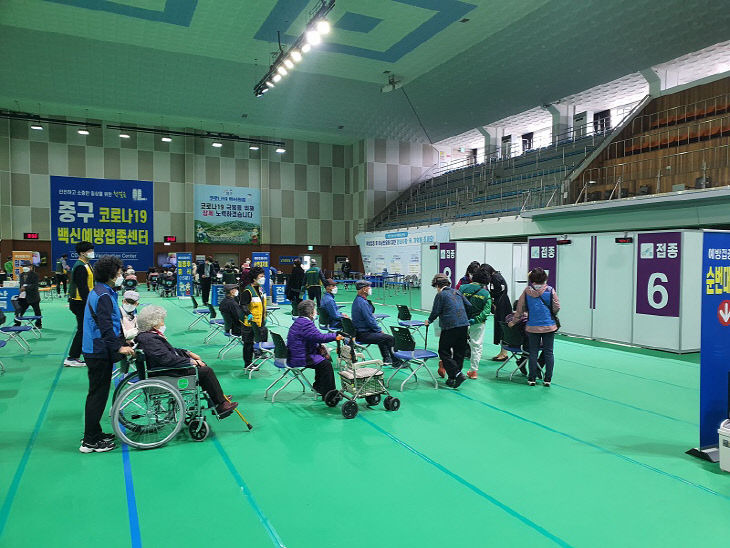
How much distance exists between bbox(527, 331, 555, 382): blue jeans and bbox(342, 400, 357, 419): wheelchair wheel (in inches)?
97.7

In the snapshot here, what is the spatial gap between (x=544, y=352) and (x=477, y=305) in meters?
1.01

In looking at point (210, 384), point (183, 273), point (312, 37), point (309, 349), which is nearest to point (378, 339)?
point (309, 349)

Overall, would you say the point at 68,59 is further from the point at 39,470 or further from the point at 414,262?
the point at 39,470

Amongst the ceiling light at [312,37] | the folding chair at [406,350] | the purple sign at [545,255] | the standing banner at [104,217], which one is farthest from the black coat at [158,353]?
the standing banner at [104,217]

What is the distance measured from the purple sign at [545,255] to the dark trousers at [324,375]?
20.9ft

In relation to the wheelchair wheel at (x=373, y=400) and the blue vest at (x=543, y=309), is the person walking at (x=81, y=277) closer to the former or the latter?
the wheelchair wheel at (x=373, y=400)

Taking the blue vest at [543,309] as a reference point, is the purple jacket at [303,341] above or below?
below

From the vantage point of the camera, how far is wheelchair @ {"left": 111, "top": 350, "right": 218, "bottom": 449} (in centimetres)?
367

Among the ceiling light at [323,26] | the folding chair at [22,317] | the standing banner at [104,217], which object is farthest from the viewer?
the standing banner at [104,217]

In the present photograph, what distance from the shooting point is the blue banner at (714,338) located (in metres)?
3.61

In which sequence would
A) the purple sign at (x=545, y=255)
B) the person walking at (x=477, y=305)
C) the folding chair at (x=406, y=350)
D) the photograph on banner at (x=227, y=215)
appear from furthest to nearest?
1. the photograph on banner at (x=227, y=215)
2. the purple sign at (x=545, y=255)
3. the person walking at (x=477, y=305)
4. the folding chair at (x=406, y=350)

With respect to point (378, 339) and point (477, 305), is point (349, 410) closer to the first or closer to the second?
point (378, 339)

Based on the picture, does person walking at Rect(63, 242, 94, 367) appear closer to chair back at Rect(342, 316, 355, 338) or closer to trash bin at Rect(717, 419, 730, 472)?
chair back at Rect(342, 316, 355, 338)

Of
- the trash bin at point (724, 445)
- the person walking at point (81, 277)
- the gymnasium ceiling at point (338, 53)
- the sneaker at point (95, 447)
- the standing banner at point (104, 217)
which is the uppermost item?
the gymnasium ceiling at point (338, 53)
